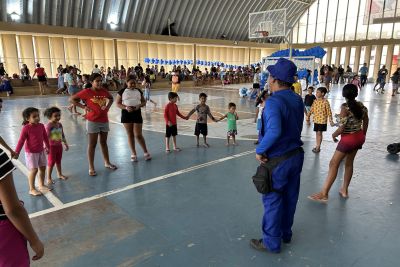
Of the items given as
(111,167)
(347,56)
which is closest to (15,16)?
(111,167)

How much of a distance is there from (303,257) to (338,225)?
92 cm

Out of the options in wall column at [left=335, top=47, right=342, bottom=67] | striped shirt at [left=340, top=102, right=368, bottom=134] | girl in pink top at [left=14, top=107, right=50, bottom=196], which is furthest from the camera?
wall column at [left=335, top=47, right=342, bottom=67]

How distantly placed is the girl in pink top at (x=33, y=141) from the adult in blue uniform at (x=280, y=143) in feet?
11.1

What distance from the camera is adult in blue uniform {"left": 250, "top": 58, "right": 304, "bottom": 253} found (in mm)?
2980

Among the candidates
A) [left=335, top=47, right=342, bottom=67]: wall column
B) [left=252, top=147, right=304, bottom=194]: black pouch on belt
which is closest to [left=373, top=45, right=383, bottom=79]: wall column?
[left=335, top=47, right=342, bottom=67]: wall column

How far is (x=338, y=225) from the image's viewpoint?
3840 mm

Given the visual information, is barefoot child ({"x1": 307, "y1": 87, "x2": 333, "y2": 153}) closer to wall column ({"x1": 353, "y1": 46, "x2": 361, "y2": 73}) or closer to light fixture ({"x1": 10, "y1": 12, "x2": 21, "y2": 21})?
light fixture ({"x1": 10, "y1": 12, "x2": 21, "y2": 21})

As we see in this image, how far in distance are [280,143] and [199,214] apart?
1660mm

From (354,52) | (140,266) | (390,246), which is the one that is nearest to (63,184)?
(140,266)

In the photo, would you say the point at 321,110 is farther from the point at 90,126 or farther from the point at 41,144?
the point at 41,144

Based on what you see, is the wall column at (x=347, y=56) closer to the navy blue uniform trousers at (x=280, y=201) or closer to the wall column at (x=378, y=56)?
the wall column at (x=378, y=56)

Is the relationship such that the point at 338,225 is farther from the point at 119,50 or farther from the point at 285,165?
the point at 119,50

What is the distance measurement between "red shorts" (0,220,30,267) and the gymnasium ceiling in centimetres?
2298

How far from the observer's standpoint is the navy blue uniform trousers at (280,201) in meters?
3.10
